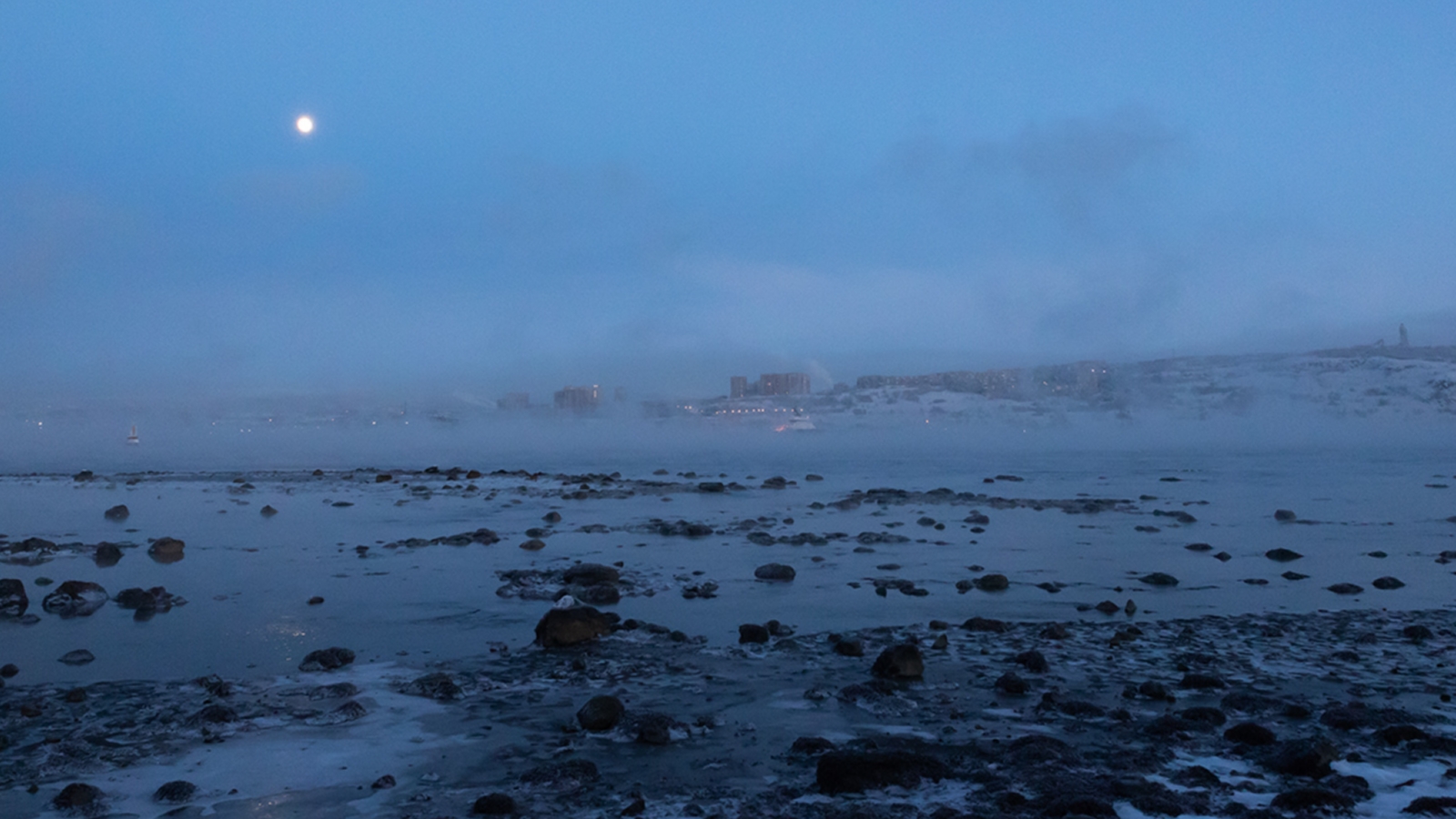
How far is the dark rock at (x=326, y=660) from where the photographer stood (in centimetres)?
1171

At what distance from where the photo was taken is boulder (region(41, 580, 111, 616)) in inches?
600

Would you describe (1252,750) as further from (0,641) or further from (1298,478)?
(1298,478)

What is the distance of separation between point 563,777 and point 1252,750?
6.35 m

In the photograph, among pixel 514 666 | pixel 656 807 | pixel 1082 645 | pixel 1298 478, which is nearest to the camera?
pixel 656 807

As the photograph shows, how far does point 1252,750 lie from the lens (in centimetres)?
835

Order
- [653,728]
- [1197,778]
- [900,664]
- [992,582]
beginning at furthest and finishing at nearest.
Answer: [992,582] → [900,664] → [653,728] → [1197,778]

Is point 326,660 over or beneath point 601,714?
beneath

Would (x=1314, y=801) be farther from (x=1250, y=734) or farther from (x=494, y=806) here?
(x=494, y=806)

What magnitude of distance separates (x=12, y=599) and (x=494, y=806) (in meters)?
13.2

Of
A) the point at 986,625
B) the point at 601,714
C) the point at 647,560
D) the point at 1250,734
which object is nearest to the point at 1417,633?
the point at 986,625

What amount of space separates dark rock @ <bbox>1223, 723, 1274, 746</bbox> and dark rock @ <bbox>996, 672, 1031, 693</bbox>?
2.17 metres

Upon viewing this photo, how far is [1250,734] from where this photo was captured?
28.1 feet

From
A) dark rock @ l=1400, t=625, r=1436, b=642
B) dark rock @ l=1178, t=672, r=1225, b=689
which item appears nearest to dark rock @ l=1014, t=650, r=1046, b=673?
dark rock @ l=1178, t=672, r=1225, b=689

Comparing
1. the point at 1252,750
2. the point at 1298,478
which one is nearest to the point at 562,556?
the point at 1252,750
